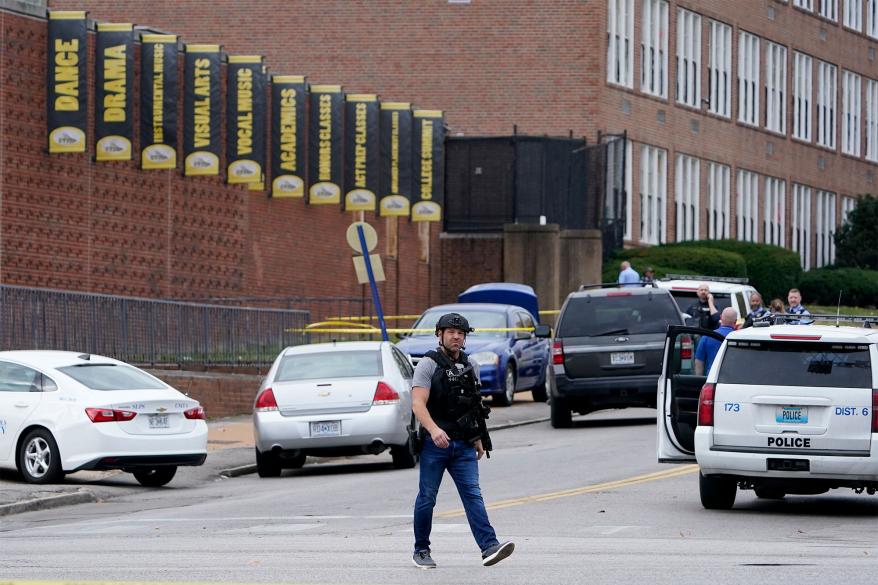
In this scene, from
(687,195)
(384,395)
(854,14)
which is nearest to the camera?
(384,395)

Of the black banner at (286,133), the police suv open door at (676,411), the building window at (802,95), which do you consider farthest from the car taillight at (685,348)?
the building window at (802,95)

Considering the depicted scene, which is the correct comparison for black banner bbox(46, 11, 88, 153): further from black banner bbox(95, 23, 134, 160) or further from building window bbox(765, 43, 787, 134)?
building window bbox(765, 43, 787, 134)

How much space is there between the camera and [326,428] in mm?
21266

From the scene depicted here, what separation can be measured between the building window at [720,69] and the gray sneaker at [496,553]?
161 feet

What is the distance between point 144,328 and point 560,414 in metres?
6.88

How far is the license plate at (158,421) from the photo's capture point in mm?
20562

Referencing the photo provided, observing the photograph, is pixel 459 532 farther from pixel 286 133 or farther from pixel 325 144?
pixel 325 144

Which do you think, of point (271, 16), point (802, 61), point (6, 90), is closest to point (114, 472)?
point (6, 90)

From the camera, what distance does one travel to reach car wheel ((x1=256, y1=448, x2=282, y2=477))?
21734mm

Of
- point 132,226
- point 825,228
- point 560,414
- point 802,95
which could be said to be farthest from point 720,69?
point 560,414

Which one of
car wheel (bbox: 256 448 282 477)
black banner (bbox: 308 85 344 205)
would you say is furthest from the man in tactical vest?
black banner (bbox: 308 85 344 205)

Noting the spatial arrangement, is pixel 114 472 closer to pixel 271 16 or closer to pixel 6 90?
pixel 6 90

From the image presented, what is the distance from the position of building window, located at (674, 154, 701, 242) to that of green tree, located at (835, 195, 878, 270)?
401 inches

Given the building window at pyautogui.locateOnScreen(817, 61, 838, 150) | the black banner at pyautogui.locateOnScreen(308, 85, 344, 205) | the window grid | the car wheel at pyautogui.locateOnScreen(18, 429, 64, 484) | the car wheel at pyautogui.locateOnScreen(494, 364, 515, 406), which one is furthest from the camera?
the building window at pyautogui.locateOnScreen(817, 61, 838, 150)
